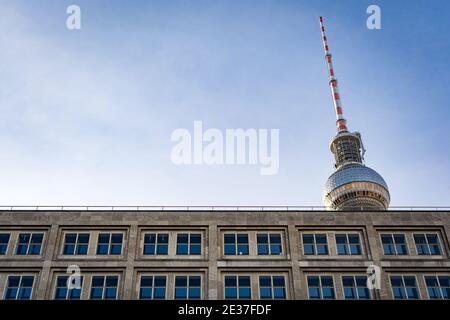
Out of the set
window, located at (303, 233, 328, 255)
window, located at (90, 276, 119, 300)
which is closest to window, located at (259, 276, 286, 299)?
window, located at (303, 233, 328, 255)

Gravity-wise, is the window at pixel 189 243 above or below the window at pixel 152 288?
above

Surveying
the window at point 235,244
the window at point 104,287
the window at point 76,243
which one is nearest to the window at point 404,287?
the window at point 235,244

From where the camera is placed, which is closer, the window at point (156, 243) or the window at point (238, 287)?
the window at point (238, 287)

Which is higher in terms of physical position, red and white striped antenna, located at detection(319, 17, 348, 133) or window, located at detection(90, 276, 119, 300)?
red and white striped antenna, located at detection(319, 17, 348, 133)

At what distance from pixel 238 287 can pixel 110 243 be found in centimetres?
1055

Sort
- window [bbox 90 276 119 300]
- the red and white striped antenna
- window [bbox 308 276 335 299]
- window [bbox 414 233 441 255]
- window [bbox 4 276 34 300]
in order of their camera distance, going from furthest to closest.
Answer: the red and white striped antenna → window [bbox 414 233 441 255] → window [bbox 308 276 335 299] → window [bbox 90 276 119 300] → window [bbox 4 276 34 300]

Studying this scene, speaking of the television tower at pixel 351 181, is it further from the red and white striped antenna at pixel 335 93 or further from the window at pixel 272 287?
the window at pixel 272 287

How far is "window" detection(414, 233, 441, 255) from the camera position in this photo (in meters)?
41.4

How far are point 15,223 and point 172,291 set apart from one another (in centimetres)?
1374

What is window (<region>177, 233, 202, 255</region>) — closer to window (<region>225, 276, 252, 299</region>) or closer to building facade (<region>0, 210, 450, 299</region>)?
building facade (<region>0, 210, 450, 299</region>)

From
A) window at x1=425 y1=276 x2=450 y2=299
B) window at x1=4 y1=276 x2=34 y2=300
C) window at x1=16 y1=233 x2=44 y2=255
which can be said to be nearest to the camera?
window at x1=4 y1=276 x2=34 y2=300

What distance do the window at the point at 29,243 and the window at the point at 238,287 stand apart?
579 inches

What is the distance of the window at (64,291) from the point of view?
38.4 metres

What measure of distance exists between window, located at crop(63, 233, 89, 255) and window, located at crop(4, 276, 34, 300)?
334 cm
